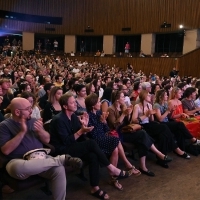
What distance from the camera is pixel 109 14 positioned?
1897cm

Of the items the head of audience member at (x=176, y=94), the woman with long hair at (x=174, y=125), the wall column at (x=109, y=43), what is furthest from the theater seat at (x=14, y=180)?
the wall column at (x=109, y=43)

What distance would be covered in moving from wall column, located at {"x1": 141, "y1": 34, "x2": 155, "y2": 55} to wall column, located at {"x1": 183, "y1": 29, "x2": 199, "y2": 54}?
2296 mm

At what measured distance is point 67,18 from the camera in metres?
20.4

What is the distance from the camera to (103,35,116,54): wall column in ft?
64.0

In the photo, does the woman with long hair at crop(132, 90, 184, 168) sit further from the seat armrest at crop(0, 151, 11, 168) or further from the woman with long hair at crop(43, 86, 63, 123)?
the seat armrest at crop(0, 151, 11, 168)

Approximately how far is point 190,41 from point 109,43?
20.6 feet

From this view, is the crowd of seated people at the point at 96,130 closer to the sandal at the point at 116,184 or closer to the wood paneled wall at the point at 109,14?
the sandal at the point at 116,184

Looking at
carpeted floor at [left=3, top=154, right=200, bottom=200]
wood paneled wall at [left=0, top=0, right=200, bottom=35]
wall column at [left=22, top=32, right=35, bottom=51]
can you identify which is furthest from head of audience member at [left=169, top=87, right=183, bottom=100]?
wall column at [left=22, top=32, right=35, bottom=51]

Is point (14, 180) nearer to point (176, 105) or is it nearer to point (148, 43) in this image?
point (176, 105)

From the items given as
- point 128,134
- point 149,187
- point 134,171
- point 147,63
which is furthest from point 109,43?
point 149,187

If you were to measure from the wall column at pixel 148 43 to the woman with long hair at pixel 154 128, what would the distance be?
1413 centimetres

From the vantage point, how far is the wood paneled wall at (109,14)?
50.7 feet

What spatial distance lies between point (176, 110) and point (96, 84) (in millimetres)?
1930

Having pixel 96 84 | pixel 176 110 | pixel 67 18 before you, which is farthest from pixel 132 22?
pixel 176 110
